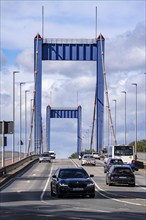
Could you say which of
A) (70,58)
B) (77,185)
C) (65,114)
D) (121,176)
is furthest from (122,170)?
(65,114)

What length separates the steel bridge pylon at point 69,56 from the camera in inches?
4771

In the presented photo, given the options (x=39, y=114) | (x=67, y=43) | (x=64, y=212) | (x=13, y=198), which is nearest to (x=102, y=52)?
(x=67, y=43)

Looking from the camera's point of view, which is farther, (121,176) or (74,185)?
(121,176)

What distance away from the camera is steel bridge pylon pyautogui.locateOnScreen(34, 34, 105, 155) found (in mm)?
121188

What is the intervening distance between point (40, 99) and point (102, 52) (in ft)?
48.5

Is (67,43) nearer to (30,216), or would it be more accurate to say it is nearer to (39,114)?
(39,114)

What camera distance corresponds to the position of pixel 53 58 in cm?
12300

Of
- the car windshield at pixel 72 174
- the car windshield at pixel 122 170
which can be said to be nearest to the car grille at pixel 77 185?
the car windshield at pixel 72 174

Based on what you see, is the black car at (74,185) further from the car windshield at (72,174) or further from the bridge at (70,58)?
the bridge at (70,58)

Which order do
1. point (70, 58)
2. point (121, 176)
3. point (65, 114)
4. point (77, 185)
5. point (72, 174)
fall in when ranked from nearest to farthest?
point (77, 185) → point (72, 174) → point (121, 176) → point (70, 58) → point (65, 114)

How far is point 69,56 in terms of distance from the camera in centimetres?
12156

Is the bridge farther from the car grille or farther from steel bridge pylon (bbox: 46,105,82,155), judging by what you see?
the car grille

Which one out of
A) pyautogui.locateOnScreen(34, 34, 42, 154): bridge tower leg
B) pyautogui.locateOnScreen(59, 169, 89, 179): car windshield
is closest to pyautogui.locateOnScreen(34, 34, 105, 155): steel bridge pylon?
pyautogui.locateOnScreen(34, 34, 42, 154): bridge tower leg

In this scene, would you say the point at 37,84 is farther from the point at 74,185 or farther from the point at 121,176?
the point at 74,185
